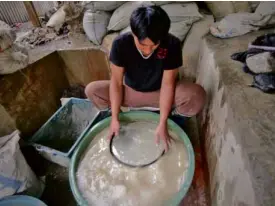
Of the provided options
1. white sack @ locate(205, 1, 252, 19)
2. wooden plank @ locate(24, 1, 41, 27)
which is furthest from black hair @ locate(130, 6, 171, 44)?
wooden plank @ locate(24, 1, 41, 27)

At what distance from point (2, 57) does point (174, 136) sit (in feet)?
4.05

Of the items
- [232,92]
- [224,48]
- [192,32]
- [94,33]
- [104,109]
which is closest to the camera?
[232,92]

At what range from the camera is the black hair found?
0.86 meters

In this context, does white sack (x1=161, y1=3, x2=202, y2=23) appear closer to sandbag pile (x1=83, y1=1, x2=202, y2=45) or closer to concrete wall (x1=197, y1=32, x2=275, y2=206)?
sandbag pile (x1=83, y1=1, x2=202, y2=45)

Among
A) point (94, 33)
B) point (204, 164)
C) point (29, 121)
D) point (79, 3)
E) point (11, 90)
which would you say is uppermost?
point (79, 3)

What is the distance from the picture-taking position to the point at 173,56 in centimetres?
114

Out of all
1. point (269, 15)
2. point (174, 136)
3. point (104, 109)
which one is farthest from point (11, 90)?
point (269, 15)

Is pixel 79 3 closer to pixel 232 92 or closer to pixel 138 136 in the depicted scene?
pixel 138 136

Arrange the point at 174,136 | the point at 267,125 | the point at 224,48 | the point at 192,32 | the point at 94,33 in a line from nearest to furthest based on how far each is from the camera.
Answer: the point at 267,125, the point at 174,136, the point at 224,48, the point at 192,32, the point at 94,33

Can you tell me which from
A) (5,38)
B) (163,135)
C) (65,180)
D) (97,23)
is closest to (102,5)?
(97,23)

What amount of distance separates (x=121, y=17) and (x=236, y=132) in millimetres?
1330

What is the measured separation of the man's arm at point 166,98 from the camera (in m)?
1.16

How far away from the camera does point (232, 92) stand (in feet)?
3.38

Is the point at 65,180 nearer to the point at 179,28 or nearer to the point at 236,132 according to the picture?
the point at 236,132
